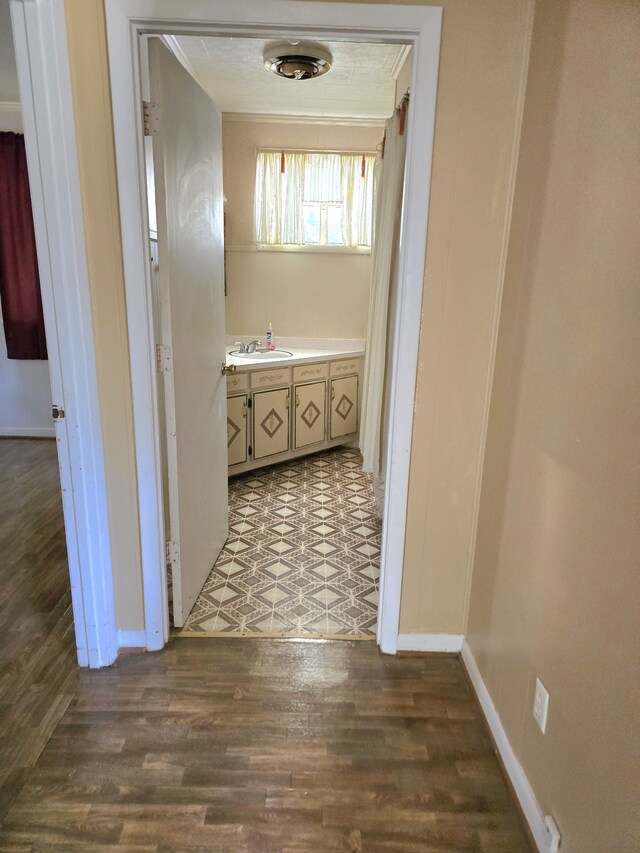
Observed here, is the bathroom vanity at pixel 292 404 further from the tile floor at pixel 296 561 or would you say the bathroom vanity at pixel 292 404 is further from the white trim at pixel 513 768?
the white trim at pixel 513 768

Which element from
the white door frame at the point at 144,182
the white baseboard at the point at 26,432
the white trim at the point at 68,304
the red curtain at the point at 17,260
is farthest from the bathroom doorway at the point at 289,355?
the white baseboard at the point at 26,432

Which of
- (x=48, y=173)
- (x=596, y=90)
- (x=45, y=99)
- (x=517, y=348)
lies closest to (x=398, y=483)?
(x=517, y=348)

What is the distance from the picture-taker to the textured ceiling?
9.08 ft

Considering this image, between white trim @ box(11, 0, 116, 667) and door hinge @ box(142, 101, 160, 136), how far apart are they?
215 millimetres

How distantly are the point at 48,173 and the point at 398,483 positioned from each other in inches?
57.8

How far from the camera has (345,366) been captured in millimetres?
4305

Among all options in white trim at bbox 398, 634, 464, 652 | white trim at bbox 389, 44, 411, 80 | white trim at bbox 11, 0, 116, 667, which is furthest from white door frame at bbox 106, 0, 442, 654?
white trim at bbox 389, 44, 411, 80

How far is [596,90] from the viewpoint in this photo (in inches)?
45.4

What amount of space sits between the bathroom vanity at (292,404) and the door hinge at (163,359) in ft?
5.11

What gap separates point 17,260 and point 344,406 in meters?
2.86

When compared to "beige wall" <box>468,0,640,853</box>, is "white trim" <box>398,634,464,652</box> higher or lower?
lower

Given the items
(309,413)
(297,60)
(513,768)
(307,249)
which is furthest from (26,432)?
(513,768)

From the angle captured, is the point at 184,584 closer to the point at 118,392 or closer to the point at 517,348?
the point at 118,392

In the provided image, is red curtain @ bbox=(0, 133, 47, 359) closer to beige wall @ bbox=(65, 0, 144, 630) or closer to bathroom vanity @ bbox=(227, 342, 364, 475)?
bathroom vanity @ bbox=(227, 342, 364, 475)
